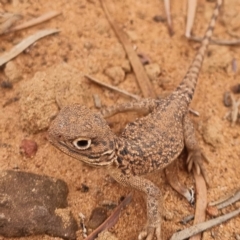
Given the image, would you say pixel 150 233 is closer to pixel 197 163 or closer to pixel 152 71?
pixel 197 163

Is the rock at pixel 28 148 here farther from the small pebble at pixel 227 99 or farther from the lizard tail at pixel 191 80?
the small pebble at pixel 227 99

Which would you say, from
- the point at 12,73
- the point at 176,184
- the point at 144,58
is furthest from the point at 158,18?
the point at 176,184

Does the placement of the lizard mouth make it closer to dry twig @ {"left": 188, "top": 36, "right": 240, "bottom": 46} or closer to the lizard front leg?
the lizard front leg

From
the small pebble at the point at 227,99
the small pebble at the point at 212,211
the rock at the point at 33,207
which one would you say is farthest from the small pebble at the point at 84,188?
the small pebble at the point at 227,99

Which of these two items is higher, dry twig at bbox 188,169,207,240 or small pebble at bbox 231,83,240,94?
small pebble at bbox 231,83,240,94

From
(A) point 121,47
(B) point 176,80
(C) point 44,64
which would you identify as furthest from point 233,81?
(C) point 44,64

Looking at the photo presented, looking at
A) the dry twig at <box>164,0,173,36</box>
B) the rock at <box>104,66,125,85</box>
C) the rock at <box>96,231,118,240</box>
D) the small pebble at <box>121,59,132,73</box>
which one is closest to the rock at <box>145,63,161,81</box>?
the small pebble at <box>121,59,132,73</box>

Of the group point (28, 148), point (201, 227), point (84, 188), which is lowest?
point (201, 227)
